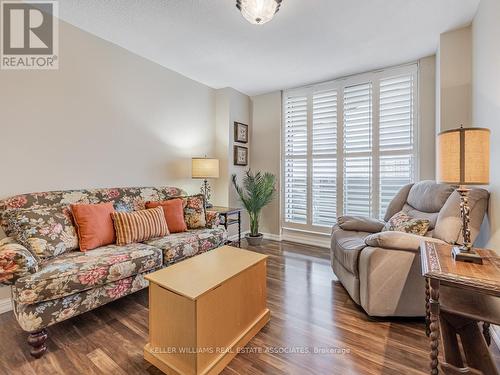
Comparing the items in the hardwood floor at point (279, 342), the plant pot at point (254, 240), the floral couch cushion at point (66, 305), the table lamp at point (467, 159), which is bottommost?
the hardwood floor at point (279, 342)

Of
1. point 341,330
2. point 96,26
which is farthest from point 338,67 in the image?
point 341,330

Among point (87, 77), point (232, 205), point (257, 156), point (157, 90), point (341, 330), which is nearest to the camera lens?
point (341, 330)

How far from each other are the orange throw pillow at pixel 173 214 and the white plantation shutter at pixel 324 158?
6.96ft

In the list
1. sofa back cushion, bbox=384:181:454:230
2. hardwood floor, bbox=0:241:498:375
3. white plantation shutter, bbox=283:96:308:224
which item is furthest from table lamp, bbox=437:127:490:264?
white plantation shutter, bbox=283:96:308:224

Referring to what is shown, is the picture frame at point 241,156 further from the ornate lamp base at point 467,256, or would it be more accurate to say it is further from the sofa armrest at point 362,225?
the ornate lamp base at point 467,256

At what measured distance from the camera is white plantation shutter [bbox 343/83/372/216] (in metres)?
3.36

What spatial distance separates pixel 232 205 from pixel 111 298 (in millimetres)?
2410

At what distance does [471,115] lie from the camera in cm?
233

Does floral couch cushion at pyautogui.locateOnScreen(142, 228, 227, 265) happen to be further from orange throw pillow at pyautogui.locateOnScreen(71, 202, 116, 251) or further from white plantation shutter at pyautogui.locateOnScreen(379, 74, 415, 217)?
white plantation shutter at pyautogui.locateOnScreen(379, 74, 415, 217)

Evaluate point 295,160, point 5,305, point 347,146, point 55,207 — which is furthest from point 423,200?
point 5,305

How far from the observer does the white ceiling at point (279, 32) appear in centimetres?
208

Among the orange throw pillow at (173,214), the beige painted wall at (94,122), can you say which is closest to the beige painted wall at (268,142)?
the beige painted wall at (94,122)

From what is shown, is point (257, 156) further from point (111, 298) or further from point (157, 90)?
point (111, 298)

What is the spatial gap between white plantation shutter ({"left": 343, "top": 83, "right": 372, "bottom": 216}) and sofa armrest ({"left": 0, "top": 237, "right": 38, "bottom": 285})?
11.4ft
